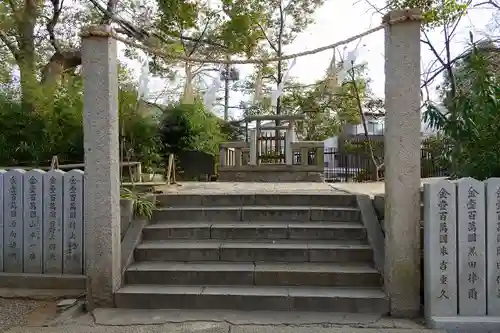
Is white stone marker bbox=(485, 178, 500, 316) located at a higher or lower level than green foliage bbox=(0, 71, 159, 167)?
lower

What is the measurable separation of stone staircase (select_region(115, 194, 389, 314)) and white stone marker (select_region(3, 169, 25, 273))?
148 centimetres

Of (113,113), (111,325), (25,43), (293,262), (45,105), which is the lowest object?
(111,325)

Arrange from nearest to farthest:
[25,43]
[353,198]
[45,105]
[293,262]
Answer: [293,262], [353,198], [45,105], [25,43]

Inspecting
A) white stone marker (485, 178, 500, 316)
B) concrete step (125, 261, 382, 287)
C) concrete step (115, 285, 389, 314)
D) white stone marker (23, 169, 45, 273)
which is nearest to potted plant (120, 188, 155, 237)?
concrete step (125, 261, 382, 287)

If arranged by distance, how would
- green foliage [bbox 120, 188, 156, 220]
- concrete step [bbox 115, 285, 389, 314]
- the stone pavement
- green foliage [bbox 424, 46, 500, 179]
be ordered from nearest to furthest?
the stone pavement, concrete step [bbox 115, 285, 389, 314], green foliage [bbox 424, 46, 500, 179], green foliage [bbox 120, 188, 156, 220]

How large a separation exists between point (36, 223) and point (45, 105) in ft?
14.1

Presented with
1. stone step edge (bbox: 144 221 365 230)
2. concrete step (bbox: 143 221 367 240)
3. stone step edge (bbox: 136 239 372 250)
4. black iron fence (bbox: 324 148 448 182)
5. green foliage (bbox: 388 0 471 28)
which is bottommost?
stone step edge (bbox: 136 239 372 250)

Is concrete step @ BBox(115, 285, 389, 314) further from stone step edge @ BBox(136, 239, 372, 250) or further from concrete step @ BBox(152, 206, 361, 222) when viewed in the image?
concrete step @ BBox(152, 206, 361, 222)

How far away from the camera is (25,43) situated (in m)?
10.8

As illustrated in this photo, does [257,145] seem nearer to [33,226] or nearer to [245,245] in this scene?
[245,245]

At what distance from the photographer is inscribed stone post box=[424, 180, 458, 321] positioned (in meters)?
3.77

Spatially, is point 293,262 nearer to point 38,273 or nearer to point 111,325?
point 111,325

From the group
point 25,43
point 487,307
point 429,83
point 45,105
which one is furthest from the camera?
point 25,43

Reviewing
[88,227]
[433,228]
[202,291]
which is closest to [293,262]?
[202,291]
